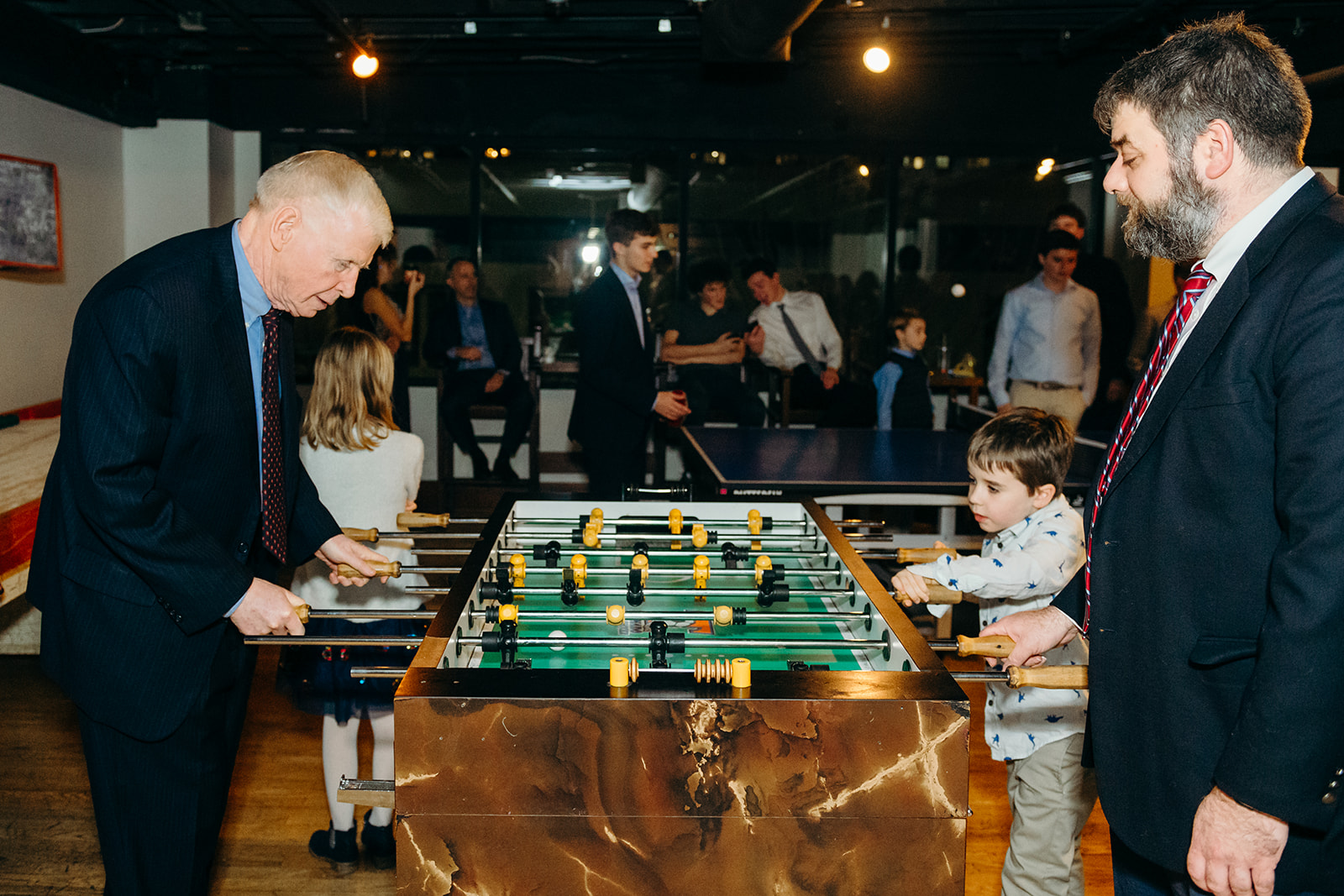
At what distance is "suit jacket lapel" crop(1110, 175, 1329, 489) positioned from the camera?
1188mm

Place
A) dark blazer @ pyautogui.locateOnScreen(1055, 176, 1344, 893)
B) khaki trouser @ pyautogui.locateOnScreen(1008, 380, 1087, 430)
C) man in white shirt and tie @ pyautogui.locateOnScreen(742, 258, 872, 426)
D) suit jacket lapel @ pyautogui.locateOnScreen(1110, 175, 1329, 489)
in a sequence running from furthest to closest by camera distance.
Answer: man in white shirt and tie @ pyautogui.locateOnScreen(742, 258, 872, 426), khaki trouser @ pyautogui.locateOnScreen(1008, 380, 1087, 430), suit jacket lapel @ pyautogui.locateOnScreen(1110, 175, 1329, 489), dark blazer @ pyautogui.locateOnScreen(1055, 176, 1344, 893)

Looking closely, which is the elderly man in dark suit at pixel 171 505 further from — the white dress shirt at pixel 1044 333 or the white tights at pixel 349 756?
the white dress shirt at pixel 1044 333

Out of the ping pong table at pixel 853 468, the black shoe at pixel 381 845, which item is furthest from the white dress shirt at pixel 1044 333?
the black shoe at pixel 381 845

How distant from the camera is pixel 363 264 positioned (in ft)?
5.88

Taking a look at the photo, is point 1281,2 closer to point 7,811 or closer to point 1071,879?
point 1071,879

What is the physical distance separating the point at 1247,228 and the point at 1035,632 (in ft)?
2.44

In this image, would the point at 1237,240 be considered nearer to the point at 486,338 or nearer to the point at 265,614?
the point at 265,614

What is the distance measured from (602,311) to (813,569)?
245 centimetres

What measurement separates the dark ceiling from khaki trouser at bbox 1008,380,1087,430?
1761mm

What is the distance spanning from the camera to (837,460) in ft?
12.6

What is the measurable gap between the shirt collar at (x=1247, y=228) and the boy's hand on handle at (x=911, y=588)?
80 centimetres

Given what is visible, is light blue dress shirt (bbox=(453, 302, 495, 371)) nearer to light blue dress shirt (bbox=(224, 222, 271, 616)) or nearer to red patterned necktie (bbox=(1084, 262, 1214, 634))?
light blue dress shirt (bbox=(224, 222, 271, 616))

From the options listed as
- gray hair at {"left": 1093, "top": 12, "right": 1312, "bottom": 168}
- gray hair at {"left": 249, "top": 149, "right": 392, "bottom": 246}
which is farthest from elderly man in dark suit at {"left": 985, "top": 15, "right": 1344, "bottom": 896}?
gray hair at {"left": 249, "top": 149, "right": 392, "bottom": 246}

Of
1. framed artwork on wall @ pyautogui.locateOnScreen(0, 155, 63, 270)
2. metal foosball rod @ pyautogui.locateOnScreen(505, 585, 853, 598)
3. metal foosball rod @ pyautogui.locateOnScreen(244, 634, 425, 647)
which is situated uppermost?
framed artwork on wall @ pyautogui.locateOnScreen(0, 155, 63, 270)
